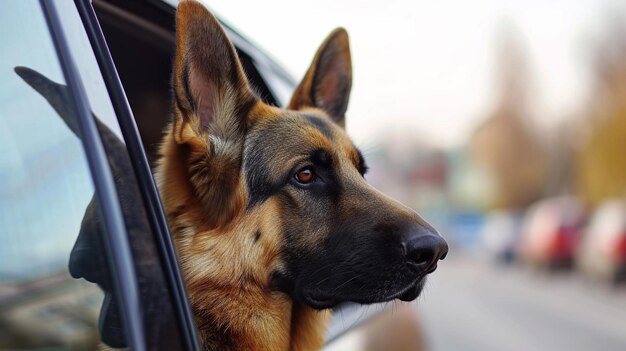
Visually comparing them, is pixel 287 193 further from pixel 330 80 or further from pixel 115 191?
pixel 115 191

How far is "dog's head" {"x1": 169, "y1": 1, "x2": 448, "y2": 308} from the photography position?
2.15 metres

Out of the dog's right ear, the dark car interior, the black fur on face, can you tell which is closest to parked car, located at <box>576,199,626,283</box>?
the dark car interior

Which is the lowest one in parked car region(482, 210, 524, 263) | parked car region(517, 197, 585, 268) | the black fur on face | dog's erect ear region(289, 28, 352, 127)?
parked car region(482, 210, 524, 263)

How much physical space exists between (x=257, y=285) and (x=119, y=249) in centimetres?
82

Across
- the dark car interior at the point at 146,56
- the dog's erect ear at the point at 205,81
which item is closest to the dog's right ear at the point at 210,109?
the dog's erect ear at the point at 205,81

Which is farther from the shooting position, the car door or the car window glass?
the car window glass

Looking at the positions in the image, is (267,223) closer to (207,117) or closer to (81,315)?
(207,117)

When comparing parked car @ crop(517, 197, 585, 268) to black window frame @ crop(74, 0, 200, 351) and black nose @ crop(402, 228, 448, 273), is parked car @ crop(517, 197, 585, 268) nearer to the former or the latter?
black nose @ crop(402, 228, 448, 273)

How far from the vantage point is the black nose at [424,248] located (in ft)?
6.91

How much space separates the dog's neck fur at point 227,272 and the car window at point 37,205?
68 cm

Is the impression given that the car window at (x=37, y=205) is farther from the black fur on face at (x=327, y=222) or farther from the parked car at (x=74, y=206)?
the black fur on face at (x=327, y=222)

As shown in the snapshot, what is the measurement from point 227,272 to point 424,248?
588 millimetres

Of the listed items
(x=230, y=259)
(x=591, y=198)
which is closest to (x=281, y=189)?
(x=230, y=259)

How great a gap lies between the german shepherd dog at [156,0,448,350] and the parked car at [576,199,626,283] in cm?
1597
